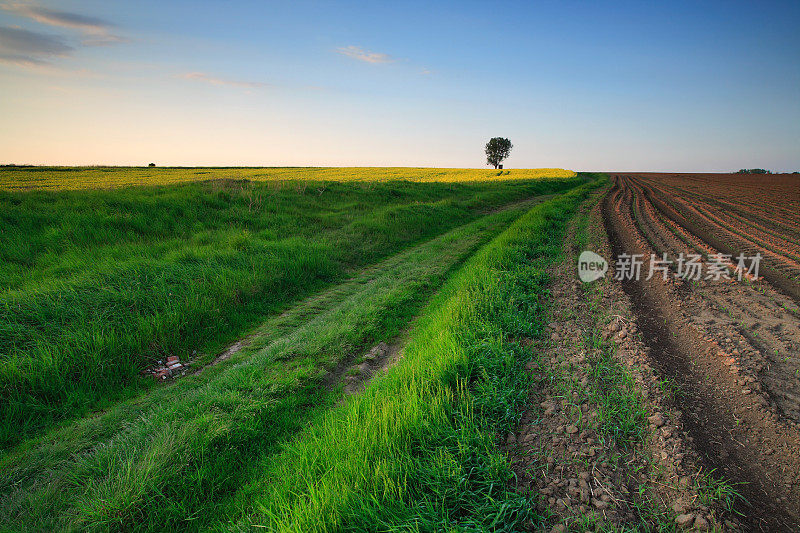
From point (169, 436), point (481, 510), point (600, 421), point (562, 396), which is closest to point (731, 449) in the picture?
point (600, 421)

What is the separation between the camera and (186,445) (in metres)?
3.35

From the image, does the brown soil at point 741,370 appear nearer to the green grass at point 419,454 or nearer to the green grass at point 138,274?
the green grass at point 419,454

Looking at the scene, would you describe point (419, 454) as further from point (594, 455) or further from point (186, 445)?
point (186, 445)

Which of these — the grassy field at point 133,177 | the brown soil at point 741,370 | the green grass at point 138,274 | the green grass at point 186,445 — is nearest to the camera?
the brown soil at point 741,370

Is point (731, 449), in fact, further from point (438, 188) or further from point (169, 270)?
point (438, 188)

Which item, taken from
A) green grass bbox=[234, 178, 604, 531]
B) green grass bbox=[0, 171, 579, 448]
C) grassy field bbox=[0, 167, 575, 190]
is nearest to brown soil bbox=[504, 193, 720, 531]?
green grass bbox=[234, 178, 604, 531]

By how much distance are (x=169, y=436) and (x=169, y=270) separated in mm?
4764

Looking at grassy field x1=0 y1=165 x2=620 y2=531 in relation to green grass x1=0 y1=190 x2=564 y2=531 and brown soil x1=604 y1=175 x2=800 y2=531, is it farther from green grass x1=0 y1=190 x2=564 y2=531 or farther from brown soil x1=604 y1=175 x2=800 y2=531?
brown soil x1=604 y1=175 x2=800 y2=531

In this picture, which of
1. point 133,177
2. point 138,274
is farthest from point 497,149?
point 138,274

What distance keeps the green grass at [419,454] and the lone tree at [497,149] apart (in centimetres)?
8731

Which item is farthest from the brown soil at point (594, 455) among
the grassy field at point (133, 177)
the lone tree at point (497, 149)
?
the lone tree at point (497, 149)

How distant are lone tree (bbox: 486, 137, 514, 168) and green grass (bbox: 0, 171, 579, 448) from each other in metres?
77.0

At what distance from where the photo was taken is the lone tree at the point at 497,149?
84.3 meters

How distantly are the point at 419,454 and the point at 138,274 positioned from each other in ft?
21.9
